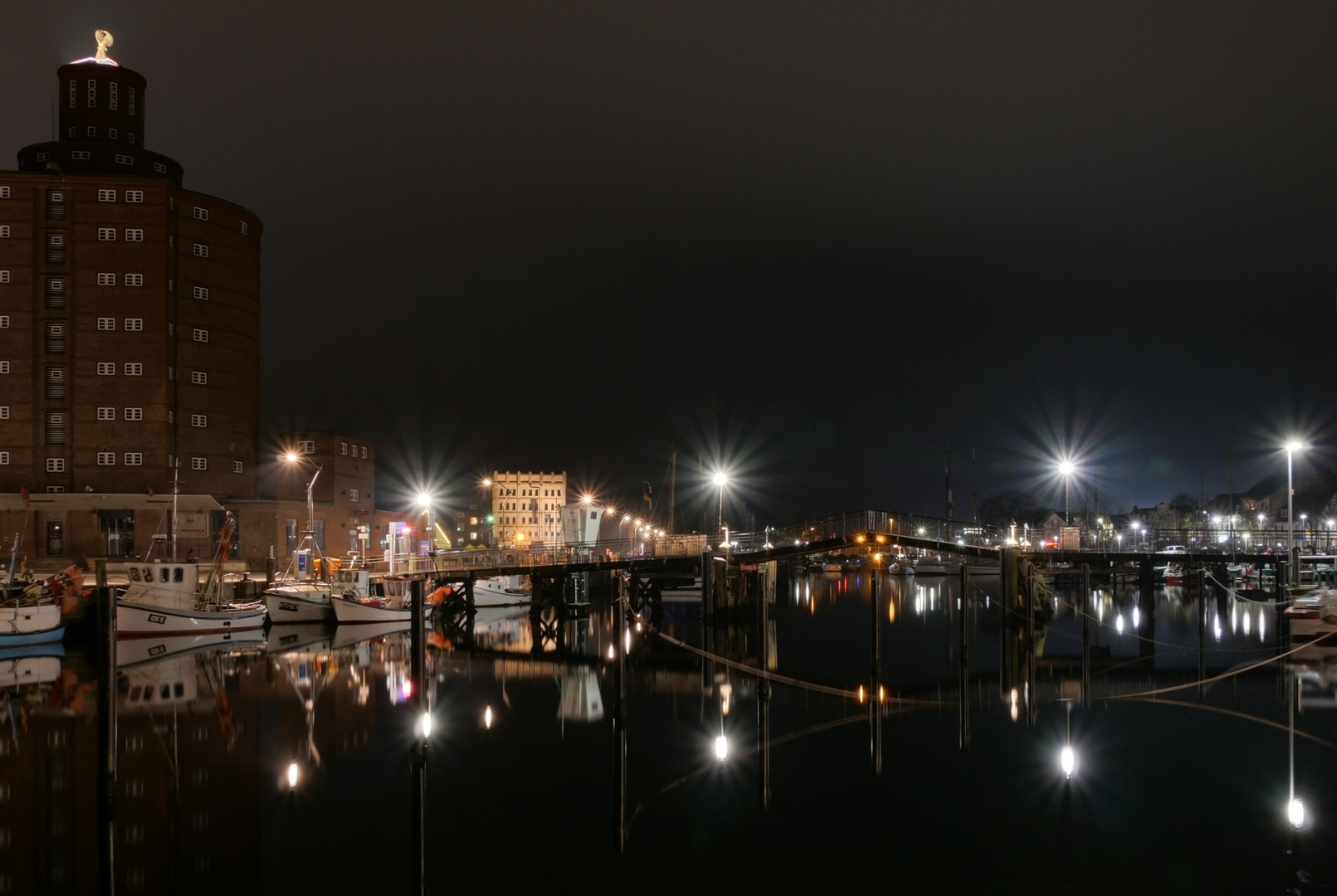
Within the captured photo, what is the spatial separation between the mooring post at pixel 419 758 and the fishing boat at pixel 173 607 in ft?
57.5

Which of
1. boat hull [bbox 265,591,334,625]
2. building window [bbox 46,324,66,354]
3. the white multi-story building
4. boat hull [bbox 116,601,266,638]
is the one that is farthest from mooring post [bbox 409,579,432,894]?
the white multi-story building

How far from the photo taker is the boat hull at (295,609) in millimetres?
46188

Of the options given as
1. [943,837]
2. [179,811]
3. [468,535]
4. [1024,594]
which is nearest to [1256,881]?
[943,837]

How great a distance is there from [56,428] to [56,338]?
220 inches

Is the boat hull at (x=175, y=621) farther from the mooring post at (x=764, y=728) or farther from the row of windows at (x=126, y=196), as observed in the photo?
the row of windows at (x=126, y=196)

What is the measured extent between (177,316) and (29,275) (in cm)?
845

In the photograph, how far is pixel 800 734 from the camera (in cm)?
2317

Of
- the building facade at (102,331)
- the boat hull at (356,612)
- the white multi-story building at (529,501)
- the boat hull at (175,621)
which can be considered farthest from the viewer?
the white multi-story building at (529,501)

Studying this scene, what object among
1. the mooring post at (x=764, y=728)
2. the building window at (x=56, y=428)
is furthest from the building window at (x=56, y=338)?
the mooring post at (x=764, y=728)

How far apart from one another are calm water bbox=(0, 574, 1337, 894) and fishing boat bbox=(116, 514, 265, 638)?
5165 mm

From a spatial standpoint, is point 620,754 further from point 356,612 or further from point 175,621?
point 356,612

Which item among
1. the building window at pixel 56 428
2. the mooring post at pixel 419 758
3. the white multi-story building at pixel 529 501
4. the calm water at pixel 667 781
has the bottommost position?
the calm water at pixel 667 781

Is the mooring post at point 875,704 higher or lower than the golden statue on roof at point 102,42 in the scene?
lower

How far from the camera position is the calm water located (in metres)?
14.6
